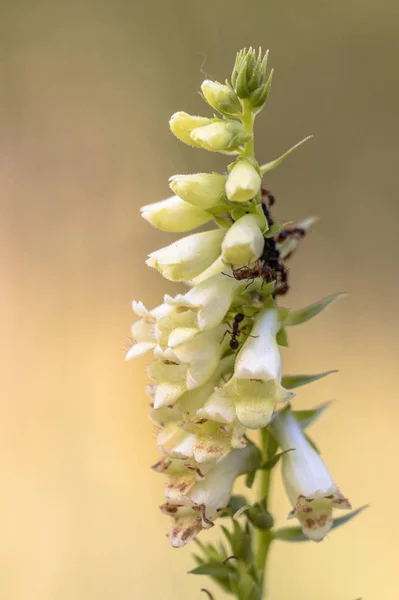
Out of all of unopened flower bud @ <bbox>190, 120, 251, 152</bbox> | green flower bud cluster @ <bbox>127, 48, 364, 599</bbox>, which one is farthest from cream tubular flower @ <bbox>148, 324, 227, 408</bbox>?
unopened flower bud @ <bbox>190, 120, 251, 152</bbox>

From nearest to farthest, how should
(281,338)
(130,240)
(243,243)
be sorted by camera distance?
1. (243,243)
2. (281,338)
3. (130,240)

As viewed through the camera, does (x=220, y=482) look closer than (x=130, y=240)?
Yes

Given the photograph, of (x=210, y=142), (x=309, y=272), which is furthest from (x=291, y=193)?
(x=210, y=142)

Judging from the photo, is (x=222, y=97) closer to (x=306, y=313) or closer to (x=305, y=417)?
(x=306, y=313)

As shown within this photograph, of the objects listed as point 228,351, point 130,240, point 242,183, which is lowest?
point 228,351

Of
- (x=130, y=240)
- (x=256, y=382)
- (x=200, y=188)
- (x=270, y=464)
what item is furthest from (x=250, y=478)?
(x=130, y=240)

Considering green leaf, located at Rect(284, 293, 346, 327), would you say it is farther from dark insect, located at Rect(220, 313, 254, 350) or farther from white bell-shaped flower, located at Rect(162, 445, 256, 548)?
white bell-shaped flower, located at Rect(162, 445, 256, 548)

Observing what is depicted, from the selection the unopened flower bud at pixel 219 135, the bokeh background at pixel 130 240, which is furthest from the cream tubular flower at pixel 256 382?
the bokeh background at pixel 130 240
